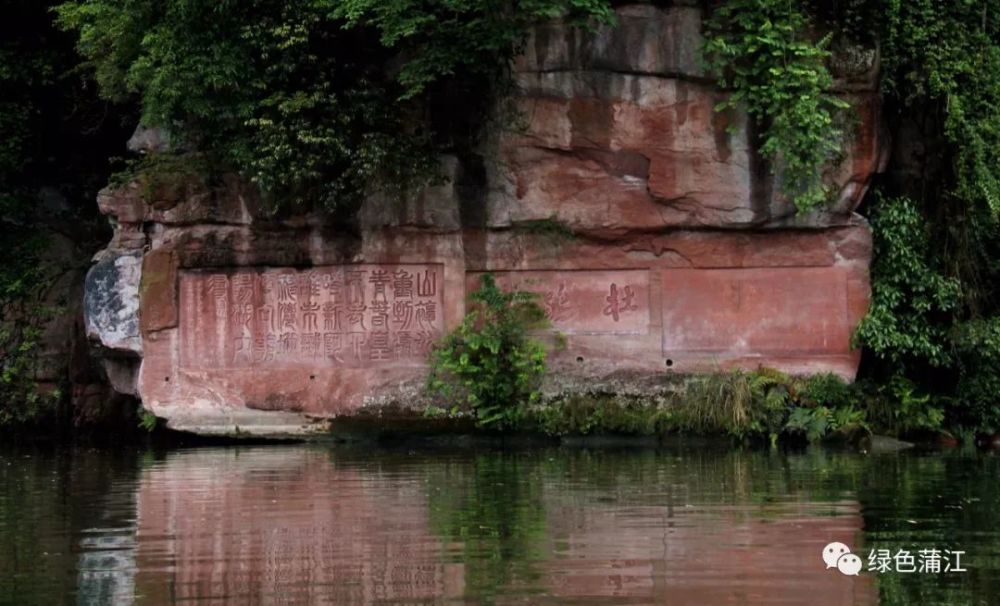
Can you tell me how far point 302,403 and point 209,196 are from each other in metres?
2.82

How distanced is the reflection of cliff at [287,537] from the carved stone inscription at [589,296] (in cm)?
425

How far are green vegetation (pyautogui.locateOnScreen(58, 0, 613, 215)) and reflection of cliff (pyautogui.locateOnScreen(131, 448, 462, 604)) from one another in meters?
4.18

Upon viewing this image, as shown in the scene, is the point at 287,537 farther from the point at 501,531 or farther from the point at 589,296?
the point at 589,296

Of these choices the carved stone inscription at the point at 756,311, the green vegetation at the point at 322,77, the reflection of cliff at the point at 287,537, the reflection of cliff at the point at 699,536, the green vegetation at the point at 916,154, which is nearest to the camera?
the reflection of cliff at the point at 699,536

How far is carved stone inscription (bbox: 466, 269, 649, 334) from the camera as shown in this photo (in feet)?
61.7

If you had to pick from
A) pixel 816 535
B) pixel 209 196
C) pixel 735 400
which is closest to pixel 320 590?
pixel 816 535

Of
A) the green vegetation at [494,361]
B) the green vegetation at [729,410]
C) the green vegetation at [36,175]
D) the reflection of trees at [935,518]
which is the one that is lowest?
the reflection of trees at [935,518]

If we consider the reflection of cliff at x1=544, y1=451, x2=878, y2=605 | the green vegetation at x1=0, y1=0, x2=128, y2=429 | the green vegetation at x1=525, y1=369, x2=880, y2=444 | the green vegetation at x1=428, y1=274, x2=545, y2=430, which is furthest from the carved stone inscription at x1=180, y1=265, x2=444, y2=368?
the reflection of cliff at x1=544, y1=451, x2=878, y2=605

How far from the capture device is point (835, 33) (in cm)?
1814

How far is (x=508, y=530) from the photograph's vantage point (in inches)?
409

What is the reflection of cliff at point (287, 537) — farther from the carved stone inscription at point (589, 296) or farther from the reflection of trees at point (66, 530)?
the carved stone inscription at point (589, 296)

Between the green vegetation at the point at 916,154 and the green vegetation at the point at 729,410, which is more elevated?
the green vegetation at the point at 916,154

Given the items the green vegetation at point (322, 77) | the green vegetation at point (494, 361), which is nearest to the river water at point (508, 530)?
the green vegetation at point (494, 361)

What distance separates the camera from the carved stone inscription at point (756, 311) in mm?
18516
